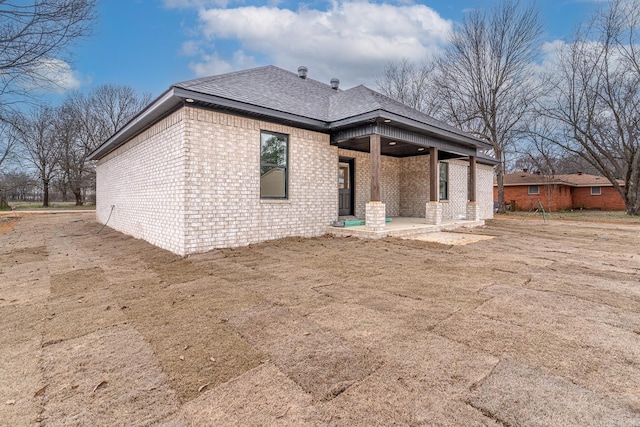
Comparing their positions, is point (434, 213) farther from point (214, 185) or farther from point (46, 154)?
point (46, 154)

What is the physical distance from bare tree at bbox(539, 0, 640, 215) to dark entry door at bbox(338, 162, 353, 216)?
16437mm

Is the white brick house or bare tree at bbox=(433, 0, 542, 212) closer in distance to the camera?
the white brick house

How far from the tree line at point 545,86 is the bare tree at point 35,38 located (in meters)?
21.7

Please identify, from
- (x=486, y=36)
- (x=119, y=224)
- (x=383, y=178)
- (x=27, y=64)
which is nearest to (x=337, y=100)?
(x=383, y=178)

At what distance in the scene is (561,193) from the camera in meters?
25.2

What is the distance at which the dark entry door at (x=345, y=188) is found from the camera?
11.0m

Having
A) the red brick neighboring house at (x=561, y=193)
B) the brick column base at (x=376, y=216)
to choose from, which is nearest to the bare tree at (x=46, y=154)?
the brick column base at (x=376, y=216)

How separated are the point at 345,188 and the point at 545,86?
17.4m

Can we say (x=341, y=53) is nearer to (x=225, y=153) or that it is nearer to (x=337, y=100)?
(x=337, y=100)

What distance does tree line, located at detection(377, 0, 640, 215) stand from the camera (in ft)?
56.3

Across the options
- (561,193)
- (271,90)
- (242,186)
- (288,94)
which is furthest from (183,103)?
(561,193)

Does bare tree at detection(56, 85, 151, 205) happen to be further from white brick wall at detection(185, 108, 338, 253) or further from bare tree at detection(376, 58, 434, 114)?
white brick wall at detection(185, 108, 338, 253)

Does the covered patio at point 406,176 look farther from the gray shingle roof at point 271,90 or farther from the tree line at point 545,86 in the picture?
the tree line at point 545,86

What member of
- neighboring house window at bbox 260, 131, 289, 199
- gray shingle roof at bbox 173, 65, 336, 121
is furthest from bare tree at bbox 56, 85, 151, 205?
neighboring house window at bbox 260, 131, 289, 199
